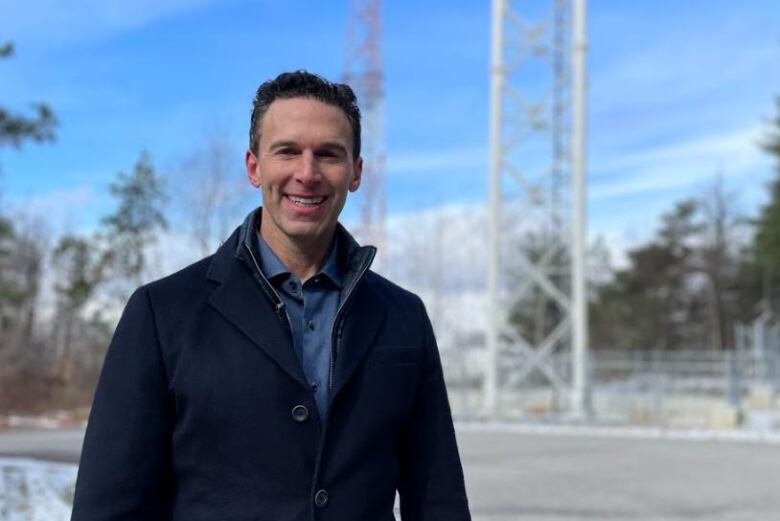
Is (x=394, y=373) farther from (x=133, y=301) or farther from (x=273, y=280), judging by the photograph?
(x=133, y=301)

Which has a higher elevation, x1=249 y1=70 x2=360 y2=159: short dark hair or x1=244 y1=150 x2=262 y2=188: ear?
x1=249 y1=70 x2=360 y2=159: short dark hair

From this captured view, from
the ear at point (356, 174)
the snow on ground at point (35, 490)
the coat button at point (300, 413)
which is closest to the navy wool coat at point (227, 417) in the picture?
the coat button at point (300, 413)

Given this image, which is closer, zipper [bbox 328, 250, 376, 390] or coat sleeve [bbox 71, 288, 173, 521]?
coat sleeve [bbox 71, 288, 173, 521]

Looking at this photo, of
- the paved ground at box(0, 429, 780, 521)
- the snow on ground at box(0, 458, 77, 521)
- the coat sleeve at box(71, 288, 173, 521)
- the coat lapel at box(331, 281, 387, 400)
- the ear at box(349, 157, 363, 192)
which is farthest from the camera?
the paved ground at box(0, 429, 780, 521)

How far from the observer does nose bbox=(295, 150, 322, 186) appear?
2037 mm

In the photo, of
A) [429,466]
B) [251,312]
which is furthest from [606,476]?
[251,312]

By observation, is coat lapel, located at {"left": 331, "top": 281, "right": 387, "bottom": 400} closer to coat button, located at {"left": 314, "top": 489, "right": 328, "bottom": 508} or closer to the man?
the man

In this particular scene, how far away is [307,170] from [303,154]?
4 cm

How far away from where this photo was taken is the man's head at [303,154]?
205 centimetres

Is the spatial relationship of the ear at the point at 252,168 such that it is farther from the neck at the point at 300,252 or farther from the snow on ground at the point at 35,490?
the snow on ground at the point at 35,490

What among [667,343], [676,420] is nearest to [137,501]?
[676,420]

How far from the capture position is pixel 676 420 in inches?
953

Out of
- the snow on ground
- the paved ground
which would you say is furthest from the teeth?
the paved ground

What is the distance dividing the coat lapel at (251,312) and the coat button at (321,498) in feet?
0.66
